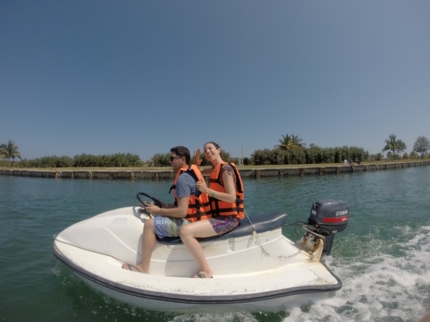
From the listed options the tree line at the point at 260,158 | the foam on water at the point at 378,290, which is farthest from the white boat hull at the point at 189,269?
the tree line at the point at 260,158

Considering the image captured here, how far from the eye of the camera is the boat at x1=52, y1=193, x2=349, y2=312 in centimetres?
261

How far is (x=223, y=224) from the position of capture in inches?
118

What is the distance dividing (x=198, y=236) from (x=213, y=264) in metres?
0.48

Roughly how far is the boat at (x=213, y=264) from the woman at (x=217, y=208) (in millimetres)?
144

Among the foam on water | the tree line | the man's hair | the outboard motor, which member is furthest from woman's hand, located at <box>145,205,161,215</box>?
the tree line

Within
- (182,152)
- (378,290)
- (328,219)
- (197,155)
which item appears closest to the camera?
(182,152)

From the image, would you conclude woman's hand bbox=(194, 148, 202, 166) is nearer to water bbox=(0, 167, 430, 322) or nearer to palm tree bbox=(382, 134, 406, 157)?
water bbox=(0, 167, 430, 322)

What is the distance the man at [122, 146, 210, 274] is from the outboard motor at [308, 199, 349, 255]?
5.93 ft

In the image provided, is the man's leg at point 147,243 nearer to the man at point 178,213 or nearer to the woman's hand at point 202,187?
the man at point 178,213

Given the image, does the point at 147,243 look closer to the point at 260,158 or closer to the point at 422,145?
the point at 260,158

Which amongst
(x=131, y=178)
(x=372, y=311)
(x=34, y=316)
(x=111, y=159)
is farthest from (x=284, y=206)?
(x=111, y=159)

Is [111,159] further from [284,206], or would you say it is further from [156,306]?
[156,306]

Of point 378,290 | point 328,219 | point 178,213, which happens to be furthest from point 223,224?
point 378,290

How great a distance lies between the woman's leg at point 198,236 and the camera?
111 inches
